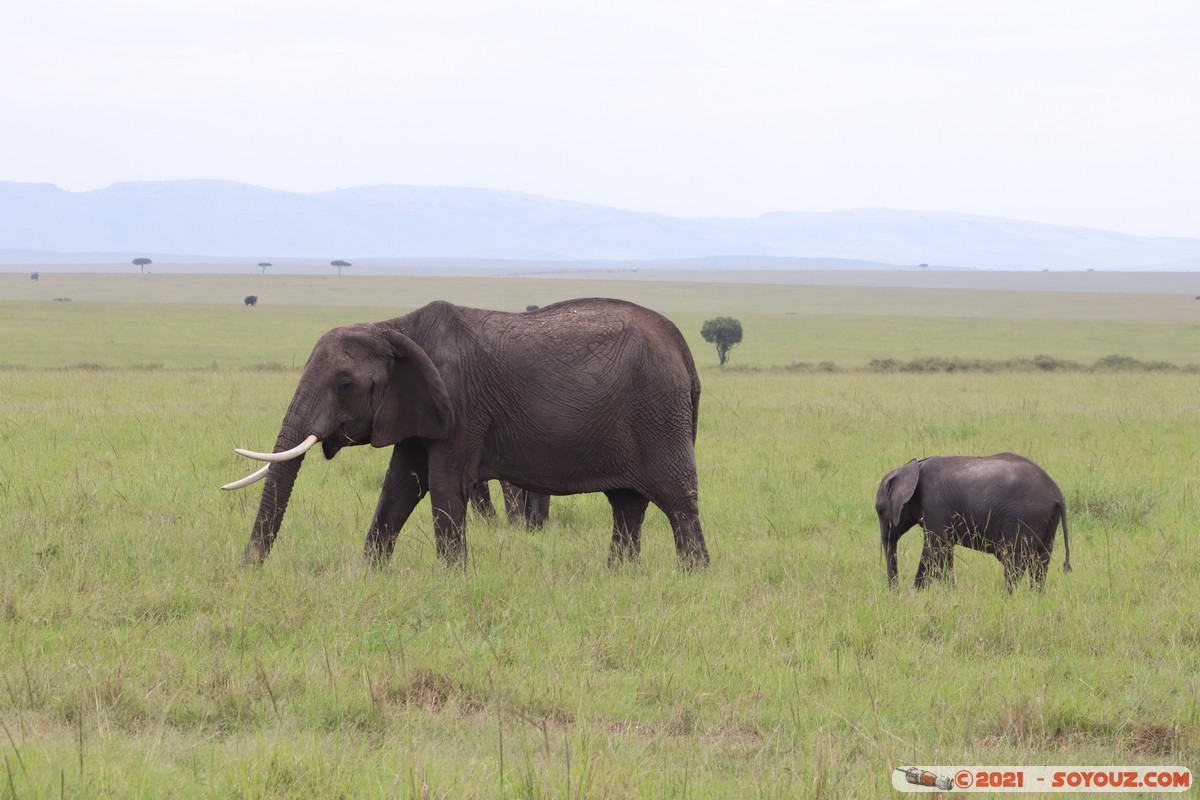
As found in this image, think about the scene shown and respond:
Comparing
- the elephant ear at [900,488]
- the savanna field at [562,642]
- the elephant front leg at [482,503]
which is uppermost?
the elephant ear at [900,488]

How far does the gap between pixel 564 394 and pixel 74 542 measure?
3.59 metres

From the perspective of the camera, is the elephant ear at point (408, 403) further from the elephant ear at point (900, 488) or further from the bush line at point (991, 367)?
the bush line at point (991, 367)

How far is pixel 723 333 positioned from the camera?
50.3 metres

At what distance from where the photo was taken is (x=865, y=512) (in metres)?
11.4

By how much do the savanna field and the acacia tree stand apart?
34.8 metres

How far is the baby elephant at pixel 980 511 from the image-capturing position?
8195 millimetres

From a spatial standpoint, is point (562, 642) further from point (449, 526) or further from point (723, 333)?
point (723, 333)

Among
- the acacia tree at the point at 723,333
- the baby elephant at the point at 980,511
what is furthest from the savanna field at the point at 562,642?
the acacia tree at the point at 723,333

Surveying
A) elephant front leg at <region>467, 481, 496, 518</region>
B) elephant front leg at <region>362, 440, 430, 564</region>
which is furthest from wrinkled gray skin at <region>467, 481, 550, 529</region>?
elephant front leg at <region>362, 440, 430, 564</region>

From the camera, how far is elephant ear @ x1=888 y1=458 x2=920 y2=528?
28.2 feet

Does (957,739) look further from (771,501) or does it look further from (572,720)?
(771,501)

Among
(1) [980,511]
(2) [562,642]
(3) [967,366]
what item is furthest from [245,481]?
(3) [967,366]

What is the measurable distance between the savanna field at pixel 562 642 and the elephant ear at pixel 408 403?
917 millimetres

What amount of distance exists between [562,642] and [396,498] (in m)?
2.64
